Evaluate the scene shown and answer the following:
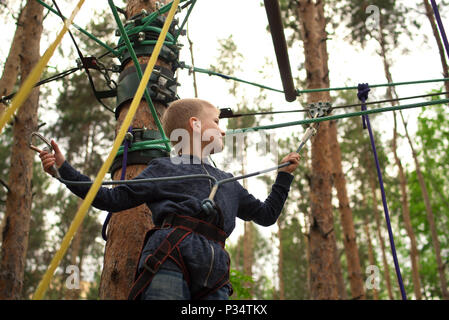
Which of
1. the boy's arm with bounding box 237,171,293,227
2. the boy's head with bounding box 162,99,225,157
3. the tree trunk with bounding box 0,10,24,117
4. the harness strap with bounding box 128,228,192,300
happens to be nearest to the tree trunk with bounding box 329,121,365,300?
the tree trunk with bounding box 0,10,24,117

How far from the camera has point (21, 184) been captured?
20.5ft

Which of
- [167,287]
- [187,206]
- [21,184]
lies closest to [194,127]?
[187,206]

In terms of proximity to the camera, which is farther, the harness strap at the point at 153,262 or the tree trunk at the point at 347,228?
the tree trunk at the point at 347,228

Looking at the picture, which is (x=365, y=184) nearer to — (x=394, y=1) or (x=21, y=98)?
(x=394, y=1)

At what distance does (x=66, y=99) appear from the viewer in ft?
50.4

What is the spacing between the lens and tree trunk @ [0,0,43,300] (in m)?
5.84

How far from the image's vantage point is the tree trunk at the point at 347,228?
884 cm

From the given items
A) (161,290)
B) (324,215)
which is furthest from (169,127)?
(324,215)

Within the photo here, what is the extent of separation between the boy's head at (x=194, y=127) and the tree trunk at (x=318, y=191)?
4103mm

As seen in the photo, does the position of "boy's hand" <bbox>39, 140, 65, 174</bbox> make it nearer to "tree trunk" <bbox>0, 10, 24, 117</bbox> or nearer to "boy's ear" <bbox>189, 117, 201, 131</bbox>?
A: "boy's ear" <bbox>189, 117, 201, 131</bbox>

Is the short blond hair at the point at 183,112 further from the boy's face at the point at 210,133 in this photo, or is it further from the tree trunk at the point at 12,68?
the tree trunk at the point at 12,68

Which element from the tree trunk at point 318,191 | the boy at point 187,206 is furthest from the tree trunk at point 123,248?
the tree trunk at point 318,191

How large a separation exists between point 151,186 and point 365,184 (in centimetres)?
1987

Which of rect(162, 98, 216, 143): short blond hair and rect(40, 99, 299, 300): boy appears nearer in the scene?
rect(40, 99, 299, 300): boy
